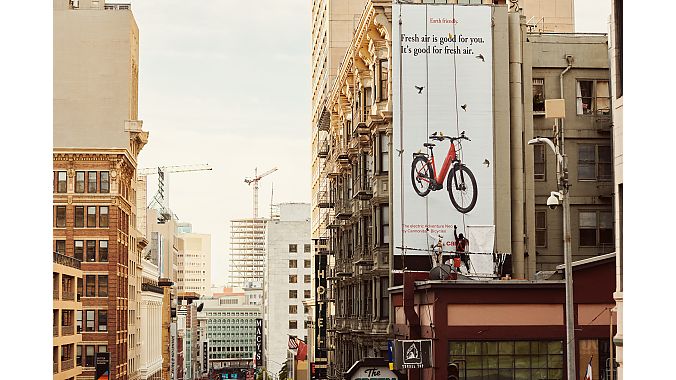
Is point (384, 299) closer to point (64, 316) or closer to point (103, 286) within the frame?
point (64, 316)

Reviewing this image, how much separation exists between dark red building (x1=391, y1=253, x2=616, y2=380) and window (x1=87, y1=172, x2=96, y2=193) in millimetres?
69716

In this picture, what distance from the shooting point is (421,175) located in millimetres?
48344

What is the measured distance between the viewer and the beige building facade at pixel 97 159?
330ft

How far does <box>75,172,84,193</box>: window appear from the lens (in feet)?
330

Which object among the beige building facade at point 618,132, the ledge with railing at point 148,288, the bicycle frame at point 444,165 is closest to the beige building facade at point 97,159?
the ledge with railing at point 148,288

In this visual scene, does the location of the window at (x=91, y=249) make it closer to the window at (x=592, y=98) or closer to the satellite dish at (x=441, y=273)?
the window at (x=592, y=98)

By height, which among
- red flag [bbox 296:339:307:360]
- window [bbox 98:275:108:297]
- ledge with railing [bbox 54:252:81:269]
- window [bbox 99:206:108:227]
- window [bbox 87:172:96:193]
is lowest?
red flag [bbox 296:339:307:360]

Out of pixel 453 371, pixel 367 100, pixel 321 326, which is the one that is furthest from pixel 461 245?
pixel 321 326

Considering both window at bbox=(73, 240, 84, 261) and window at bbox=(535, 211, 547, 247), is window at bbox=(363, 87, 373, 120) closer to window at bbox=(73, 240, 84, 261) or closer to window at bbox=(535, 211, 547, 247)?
window at bbox=(535, 211, 547, 247)

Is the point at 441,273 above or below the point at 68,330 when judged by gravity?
above

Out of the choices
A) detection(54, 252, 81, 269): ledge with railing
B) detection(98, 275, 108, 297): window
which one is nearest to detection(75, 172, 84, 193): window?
detection(98, 275, 108, 297): window

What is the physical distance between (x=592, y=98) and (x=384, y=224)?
39.2ft
